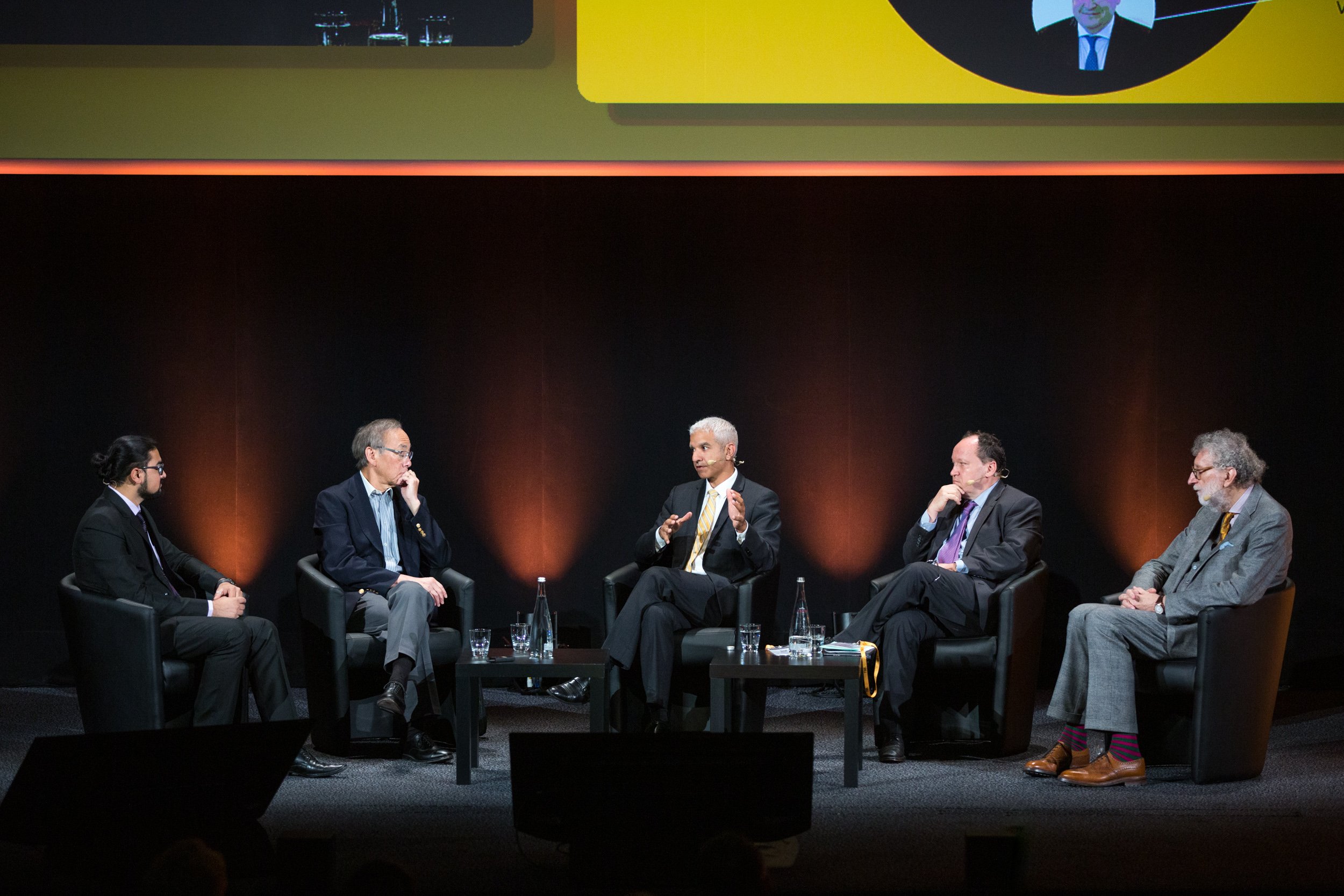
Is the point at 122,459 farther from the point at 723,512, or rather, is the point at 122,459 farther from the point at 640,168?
the point at 640,168

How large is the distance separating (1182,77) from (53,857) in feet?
16.3

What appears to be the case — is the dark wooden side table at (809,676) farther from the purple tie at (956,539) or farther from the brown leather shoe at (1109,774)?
the purple tie at (956,539)

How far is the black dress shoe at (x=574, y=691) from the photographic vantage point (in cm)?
518

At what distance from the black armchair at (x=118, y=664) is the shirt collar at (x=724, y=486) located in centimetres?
217

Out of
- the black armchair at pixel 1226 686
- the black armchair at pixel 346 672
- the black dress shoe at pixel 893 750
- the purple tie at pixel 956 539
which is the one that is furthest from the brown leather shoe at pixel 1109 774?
the black armchair at pixel 346 672

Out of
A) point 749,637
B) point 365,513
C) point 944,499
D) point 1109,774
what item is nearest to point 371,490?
point 365,513

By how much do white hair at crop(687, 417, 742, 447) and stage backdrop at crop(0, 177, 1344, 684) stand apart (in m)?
0.64

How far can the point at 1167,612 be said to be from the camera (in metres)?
3.92

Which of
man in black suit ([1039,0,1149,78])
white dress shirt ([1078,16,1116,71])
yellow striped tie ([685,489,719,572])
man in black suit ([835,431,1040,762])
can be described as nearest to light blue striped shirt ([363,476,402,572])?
yellow striped tie ([685,489,719,572])

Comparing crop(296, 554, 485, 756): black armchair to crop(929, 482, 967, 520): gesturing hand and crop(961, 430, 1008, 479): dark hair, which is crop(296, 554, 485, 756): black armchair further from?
crop(961, 430, 1008, 479): dark hair

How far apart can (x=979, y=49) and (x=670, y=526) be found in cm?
239

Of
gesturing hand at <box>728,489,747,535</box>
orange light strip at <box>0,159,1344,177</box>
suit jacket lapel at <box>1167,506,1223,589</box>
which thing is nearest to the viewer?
suit jacket lapel at <box>1167,506,1223,589</box>

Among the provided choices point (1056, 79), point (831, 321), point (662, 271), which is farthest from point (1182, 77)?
point (662, 271)

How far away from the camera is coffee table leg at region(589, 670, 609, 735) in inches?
151
